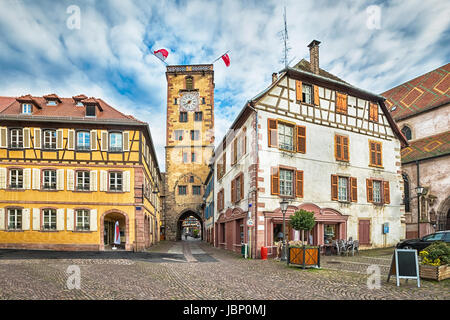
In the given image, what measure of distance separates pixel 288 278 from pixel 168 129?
1414 inches

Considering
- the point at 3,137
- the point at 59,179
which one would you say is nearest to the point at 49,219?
the point at 59,179

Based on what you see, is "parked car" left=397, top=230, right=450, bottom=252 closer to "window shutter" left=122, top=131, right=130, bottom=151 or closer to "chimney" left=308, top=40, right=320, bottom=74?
"chimney" left=308, top=40, right=320, bottom=74

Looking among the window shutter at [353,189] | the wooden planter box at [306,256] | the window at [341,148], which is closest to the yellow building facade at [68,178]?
the window at [341,148]

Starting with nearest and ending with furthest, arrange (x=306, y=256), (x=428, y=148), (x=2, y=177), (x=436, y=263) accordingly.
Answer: (x=436, y=263)
(x=306, y=256)
(x=2, y=177)
(x=428, y=148)

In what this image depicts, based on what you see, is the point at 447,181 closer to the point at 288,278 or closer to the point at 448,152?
the point at 448,152

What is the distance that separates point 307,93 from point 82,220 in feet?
50.6

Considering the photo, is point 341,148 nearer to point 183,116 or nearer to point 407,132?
point 407,132

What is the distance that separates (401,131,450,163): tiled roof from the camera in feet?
88.6

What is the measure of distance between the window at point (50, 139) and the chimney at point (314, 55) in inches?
652

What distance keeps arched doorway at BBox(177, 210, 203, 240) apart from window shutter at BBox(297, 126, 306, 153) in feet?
86.1

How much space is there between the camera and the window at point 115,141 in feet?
79.2

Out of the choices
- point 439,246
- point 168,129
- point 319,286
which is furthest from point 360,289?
point 168,129

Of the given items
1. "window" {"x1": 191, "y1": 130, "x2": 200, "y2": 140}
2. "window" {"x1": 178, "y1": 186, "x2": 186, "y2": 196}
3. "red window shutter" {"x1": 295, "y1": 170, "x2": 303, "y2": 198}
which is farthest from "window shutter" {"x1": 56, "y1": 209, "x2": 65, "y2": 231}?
"window" {"x1": 191, "y1": 130, "x2": 200, "y2": 140}

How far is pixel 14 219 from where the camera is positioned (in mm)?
23156
